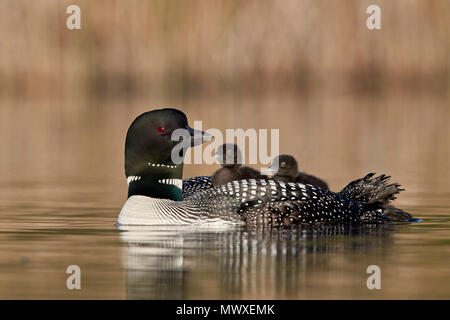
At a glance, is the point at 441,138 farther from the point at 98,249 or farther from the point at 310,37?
the point at 98,249

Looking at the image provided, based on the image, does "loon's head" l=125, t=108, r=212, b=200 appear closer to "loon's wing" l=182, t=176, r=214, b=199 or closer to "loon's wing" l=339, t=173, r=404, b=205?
"loon's wing" l=182, t=176, r=214, b=199

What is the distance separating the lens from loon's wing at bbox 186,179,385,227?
27.1 ft

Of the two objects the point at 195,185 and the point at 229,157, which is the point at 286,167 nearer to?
the point at 229,157

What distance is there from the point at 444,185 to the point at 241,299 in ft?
20.4

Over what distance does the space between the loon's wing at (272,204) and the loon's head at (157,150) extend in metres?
0.33

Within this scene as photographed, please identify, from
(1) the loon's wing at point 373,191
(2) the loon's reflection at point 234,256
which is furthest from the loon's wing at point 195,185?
(1) the loon's wing at point 373,191

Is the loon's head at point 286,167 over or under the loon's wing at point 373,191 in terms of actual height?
over

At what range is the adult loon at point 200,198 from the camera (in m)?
8.27

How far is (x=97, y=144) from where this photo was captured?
17.0 m

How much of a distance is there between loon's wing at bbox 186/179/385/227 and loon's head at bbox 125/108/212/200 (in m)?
0.33

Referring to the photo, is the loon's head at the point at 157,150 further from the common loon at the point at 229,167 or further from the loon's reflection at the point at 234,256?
the common loon at the point at 229,167

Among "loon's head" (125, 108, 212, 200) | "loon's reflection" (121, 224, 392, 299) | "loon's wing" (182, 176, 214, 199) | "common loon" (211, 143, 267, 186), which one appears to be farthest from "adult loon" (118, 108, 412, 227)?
"common loon" (211, 143, 267, 186)

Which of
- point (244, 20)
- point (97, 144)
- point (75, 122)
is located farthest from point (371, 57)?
point (97, 144)

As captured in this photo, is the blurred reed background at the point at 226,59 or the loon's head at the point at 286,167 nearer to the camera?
the loon's head at the point at 286,167
